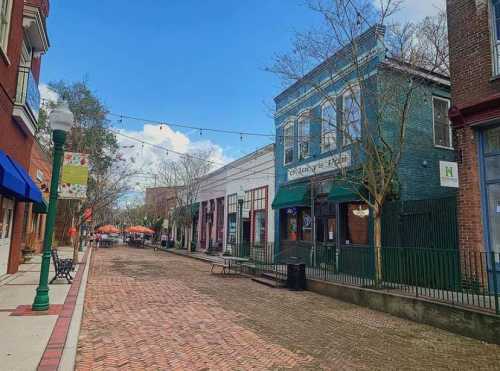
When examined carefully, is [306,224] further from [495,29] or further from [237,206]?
[495,29]

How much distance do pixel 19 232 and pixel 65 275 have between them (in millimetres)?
2488

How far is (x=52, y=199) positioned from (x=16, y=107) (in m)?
4.14

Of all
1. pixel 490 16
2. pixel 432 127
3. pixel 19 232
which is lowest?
pixel 19 232

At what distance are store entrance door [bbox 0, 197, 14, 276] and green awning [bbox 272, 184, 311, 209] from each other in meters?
10.8

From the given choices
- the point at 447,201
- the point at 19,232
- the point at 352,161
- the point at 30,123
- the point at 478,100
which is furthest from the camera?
the point at 352,161

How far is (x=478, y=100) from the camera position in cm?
972

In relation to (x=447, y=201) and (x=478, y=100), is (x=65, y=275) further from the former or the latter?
(x=478, y=100)

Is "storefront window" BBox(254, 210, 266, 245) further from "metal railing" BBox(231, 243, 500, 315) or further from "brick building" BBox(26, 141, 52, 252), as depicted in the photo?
"brick building" BBox(26, 141, 52, 252)

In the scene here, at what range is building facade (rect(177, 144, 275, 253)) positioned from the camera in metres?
22.1

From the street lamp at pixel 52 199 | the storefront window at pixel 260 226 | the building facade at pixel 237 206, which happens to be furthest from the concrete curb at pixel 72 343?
the storefront window at pixel 260 226

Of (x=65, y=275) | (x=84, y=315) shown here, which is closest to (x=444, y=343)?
(x=84, y=315)

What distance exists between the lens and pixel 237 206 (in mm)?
25531

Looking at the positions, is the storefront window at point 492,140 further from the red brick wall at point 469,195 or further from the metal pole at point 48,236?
the metal pole at point 48,236

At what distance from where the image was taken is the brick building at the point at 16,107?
31.0 ft
